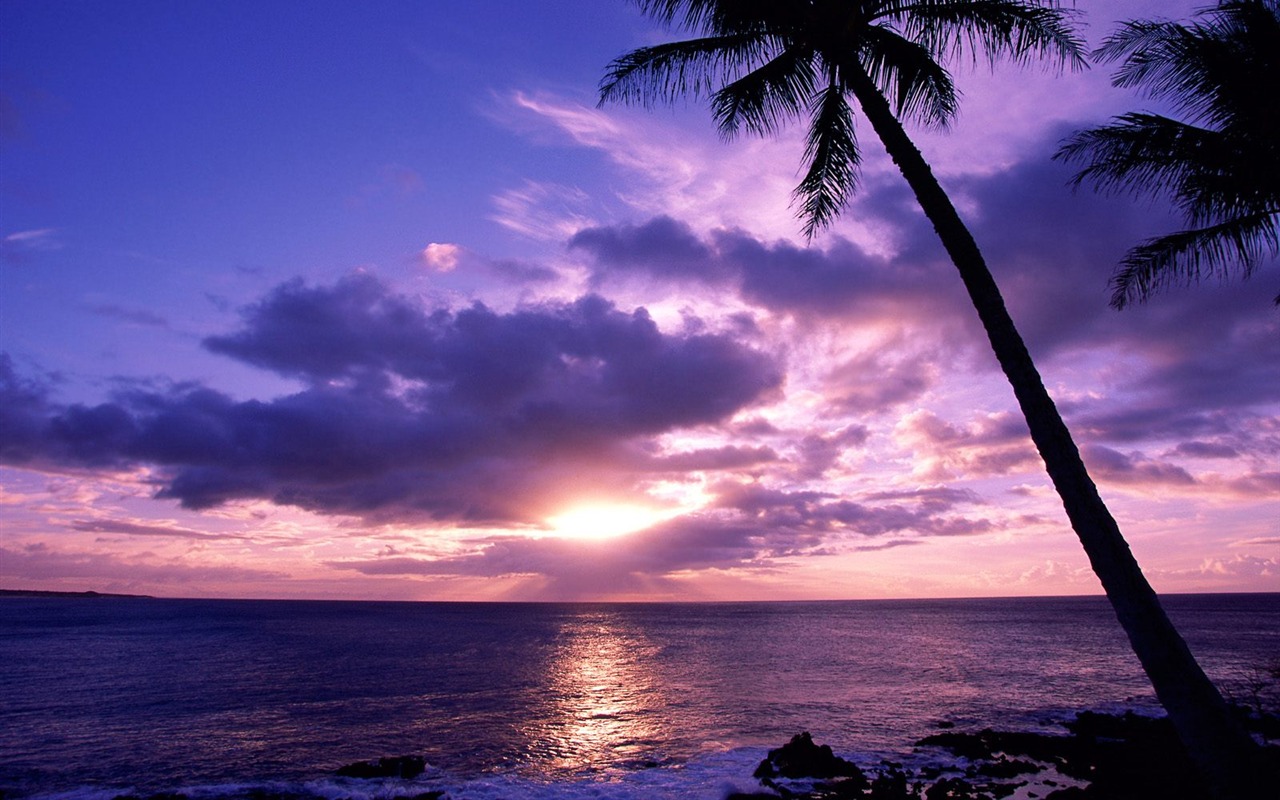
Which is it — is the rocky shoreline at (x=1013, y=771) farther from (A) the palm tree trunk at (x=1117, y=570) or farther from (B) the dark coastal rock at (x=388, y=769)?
(A) the palm tree trunk at (x=1117, y=570)

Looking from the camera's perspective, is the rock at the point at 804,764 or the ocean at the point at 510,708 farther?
the ocean at the point at 510,708

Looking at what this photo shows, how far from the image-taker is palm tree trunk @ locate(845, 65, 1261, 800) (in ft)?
17.5

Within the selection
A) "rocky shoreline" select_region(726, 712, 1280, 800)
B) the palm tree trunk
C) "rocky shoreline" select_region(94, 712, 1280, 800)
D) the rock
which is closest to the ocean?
"rocky shoreline" select_region(94, 712, 1280, 800)

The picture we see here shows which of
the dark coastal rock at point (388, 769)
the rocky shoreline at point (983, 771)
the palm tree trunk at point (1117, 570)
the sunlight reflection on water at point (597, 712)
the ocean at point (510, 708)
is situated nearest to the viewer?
the palm tree trunk at point (1117, 570)

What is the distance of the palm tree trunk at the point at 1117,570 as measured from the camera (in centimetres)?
532

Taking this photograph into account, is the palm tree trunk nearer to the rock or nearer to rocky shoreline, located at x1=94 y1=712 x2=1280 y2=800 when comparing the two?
rocky shoreline, located at x1=94 y1=712 x2=1280 y2=800

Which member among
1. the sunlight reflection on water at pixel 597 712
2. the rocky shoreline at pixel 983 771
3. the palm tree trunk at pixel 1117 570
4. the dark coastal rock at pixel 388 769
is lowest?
the sunlight reflection on water at pixel 597 712

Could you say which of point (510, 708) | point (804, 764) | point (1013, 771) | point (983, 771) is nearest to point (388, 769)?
point (804, 764)

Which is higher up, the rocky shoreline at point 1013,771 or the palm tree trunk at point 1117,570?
the palm tree trunk at point 1117,570

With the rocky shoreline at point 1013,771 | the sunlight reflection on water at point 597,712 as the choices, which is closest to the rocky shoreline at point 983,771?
the rocky shoreline at point 1013,771

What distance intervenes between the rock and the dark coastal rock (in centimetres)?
962

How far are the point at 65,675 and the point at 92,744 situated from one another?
24790 mm

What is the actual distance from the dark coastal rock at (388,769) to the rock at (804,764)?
962cm

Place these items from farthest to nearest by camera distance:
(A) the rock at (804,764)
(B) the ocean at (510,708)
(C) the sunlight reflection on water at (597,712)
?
(C) the sunlight reflection on water at (597,712), (B) the ocean at (510,708), (A) the rock at (804,764)
